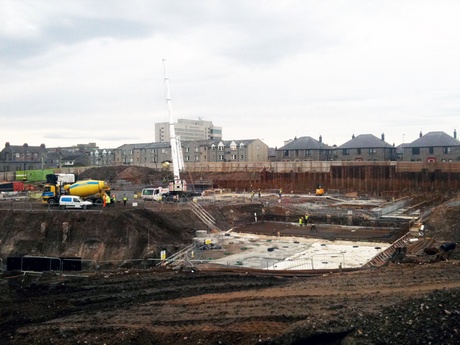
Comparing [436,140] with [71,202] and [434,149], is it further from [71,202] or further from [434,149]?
[71,202]

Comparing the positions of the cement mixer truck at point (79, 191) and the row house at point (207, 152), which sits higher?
the row house at point (207, 152)

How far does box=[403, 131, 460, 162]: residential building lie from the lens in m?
67.1

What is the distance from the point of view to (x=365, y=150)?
7375 centimetres

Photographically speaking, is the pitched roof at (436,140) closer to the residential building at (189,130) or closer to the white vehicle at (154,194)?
the white vehicle at (154,194)

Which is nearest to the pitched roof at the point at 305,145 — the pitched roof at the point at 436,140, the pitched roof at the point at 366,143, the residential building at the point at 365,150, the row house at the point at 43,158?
the residential building at the point at 365,150

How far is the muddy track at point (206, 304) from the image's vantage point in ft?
41.9

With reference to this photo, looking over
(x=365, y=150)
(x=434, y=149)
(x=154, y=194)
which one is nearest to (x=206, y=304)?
(x=154, y=194)

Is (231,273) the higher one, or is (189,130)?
(189,130)

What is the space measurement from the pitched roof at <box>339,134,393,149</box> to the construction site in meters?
27.4

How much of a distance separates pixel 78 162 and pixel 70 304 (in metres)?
84.9

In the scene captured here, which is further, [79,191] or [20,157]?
[20,157]

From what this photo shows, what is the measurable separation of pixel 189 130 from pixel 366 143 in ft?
197

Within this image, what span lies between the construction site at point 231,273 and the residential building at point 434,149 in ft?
76.7

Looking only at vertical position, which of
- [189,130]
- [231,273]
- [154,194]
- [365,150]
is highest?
[189,130]
